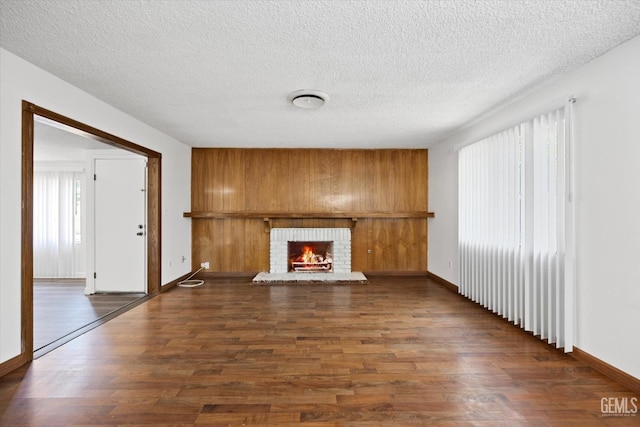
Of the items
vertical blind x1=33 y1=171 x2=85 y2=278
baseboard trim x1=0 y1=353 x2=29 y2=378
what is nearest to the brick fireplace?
baseboard trim x1=0 y1=353 x2=29 y2=378

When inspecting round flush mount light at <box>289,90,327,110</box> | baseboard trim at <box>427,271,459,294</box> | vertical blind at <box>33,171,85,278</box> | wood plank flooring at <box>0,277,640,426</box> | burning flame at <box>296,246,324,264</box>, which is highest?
round flush mount light at <box>289,90,327,110</box>

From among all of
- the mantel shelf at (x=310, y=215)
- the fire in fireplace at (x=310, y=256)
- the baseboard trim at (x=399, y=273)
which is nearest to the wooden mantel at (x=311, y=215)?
the mantel shelf at (x=310, y=215)

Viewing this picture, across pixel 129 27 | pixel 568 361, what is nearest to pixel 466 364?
pixel 568 361

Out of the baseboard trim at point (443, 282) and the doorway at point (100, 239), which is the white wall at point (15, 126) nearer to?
the doorway at point (100, 239)

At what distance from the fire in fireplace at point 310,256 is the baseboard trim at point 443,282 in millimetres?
1910

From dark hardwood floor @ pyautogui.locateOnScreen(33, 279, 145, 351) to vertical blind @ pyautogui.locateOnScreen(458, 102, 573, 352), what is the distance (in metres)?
4.69

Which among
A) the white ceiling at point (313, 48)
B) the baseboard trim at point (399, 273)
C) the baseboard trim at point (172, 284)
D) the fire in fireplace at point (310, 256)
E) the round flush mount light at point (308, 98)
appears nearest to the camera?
the white ceiling at point (313, 48)

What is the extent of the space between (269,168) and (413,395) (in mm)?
4712

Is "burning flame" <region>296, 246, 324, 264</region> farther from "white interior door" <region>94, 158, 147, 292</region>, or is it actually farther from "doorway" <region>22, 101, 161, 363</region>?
"doorway" <region>22, 101, 161, 363</region>

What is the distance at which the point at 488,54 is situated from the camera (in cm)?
237

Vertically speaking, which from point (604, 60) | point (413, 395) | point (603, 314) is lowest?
point (413, 395)

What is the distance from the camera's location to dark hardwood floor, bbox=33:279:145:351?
10.5 feet

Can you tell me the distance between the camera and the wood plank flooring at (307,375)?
1.88 m

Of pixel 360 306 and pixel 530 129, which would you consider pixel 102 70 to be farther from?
pixel 530 129
